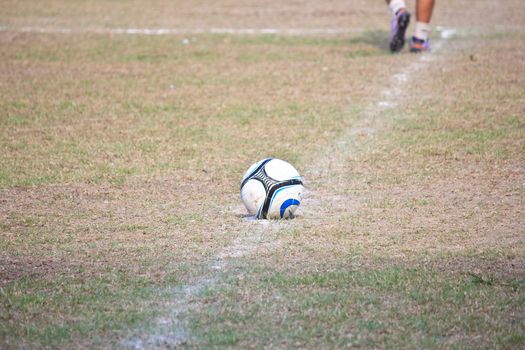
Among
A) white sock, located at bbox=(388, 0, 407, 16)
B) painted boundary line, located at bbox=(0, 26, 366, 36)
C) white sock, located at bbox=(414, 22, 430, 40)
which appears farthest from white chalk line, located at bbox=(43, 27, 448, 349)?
painted boundary line, located at bbox=(0, 26, 366, 36)

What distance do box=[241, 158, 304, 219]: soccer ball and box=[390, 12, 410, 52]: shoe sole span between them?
643 cm

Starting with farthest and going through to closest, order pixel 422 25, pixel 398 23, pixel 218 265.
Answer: pixel 422 25, pixel 398 23, pixel 218 265

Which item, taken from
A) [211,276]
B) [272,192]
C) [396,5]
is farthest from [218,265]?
[396,5]

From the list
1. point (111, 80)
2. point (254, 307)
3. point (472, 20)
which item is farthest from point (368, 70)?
point (254, 307)

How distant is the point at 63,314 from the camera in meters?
4.62

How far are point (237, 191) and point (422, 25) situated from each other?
20.9ft

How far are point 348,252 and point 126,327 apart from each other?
1596mm

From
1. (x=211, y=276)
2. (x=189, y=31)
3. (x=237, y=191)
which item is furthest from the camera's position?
(x=189, y=31)

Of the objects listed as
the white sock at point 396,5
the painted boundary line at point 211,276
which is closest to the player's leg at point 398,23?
the white sock at point 396,5

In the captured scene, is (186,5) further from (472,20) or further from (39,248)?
(39,248)

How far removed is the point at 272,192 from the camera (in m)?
6.12

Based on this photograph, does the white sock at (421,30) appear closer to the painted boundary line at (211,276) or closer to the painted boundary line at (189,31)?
the painted boundary line at (189,31)

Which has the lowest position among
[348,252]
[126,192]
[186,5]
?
[186,5]

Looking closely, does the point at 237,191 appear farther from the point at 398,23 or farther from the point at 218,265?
the point at 398,23
